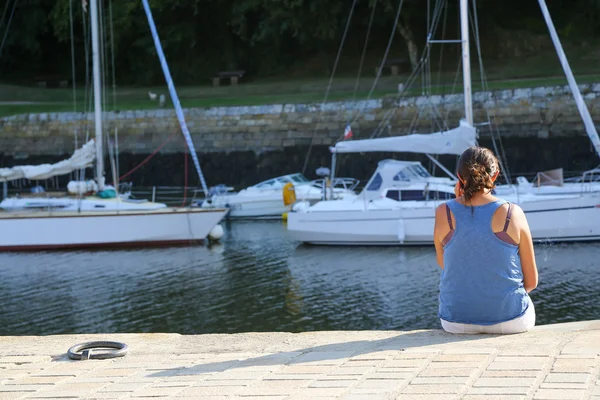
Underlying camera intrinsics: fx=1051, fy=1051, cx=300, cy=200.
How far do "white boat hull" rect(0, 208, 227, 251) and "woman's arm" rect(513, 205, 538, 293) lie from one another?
20.0m

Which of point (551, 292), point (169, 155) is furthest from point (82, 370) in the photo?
point (169, 155)

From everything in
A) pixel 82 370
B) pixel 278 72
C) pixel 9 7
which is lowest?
pixel 82 370

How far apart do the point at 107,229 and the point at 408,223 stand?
7.49m

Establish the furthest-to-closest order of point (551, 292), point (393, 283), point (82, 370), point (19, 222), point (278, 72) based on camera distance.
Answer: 1. point (278, 72)
2. point (19, 222)
3. point (393, 283)
4. point (551, 292)
5. point (82, 370)

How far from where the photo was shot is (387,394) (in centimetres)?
520

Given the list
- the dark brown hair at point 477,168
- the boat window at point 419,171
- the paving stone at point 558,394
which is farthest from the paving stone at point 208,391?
the boat window at point 419,171

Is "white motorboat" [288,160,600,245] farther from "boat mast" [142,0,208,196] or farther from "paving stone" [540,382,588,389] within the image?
"paving stone" [540,382,588,389]

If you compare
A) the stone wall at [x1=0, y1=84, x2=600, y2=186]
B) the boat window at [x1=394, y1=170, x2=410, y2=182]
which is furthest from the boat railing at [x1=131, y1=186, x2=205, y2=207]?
the boat window at [x1=394, y1=170, x2=410, y2=182]

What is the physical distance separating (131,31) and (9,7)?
23.0 ft

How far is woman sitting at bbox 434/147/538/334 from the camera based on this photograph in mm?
6137

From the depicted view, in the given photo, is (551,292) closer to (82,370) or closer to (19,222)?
(82,370)

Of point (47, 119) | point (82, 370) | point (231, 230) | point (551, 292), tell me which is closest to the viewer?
point (82, 370)

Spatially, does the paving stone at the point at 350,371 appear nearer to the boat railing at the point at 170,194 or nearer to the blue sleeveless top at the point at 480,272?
the blue sleeveless top at the point at 480,272

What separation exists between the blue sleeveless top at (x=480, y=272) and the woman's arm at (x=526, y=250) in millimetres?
33
